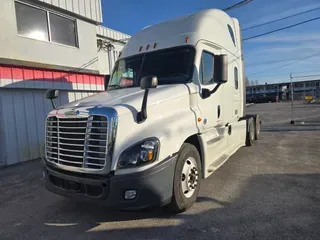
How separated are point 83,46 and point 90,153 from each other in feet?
27.3

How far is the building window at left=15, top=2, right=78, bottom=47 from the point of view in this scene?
823 cm

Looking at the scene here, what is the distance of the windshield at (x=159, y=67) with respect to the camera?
439 cm

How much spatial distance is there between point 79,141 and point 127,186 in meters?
0.90

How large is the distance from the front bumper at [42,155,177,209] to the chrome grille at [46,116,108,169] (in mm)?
197

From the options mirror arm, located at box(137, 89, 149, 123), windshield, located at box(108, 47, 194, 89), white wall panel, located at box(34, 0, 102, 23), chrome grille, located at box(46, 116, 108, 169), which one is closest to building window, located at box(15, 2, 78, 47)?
white wall panel, located at box(34, 0, 102, 23)

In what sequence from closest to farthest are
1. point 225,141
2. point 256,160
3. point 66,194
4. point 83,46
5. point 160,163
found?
point 160,163 → point 66,194 → point 225,141 → point 256,160 → point 83,46

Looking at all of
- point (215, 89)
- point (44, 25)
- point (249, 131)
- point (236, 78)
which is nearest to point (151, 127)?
point (215, 89)

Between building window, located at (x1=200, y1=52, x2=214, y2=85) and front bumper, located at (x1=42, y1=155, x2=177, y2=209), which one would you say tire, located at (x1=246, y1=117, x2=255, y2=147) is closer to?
building window, located at (x1=200, y1=52, x2=214, y2=85)

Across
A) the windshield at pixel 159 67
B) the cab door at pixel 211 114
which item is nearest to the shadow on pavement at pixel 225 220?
the cab door at pixel 211 114

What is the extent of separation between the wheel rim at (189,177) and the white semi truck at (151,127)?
15mm

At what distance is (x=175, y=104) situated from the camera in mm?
3865

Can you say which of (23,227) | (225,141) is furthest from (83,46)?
(23,227)

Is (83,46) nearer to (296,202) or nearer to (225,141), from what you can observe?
(225,141)

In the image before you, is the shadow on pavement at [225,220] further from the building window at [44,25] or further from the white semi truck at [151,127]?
the building window at [44,25]
